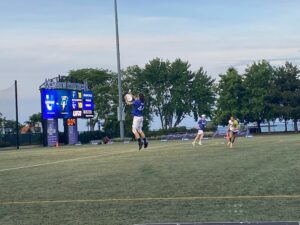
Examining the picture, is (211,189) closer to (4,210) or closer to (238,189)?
(238,189)

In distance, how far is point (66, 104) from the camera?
2136 inches

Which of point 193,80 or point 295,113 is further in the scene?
point 193,80

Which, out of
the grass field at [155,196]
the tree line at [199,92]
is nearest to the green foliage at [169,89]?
the tree line at [199,92]

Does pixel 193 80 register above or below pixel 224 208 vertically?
above

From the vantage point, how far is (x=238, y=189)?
346 inches

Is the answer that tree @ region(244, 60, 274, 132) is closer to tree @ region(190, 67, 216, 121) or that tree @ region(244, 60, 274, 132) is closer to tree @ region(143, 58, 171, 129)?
tree @ region(190, 67, 216, 121)

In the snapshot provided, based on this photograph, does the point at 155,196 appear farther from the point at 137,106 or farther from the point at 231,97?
the point at 231,97

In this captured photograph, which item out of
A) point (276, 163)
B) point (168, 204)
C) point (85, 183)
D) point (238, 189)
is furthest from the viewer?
point (276, 163)

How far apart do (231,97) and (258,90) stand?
3.83m

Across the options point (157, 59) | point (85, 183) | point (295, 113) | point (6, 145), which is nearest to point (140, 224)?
point (85, 183)

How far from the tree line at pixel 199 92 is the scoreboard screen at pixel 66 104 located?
1703 centimetres

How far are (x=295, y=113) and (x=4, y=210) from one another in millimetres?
67553

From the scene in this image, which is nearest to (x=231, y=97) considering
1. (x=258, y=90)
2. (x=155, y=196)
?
(x=258, y=90)

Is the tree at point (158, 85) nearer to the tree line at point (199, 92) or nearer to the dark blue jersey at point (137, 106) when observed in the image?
the tree line at point (199, 92)
